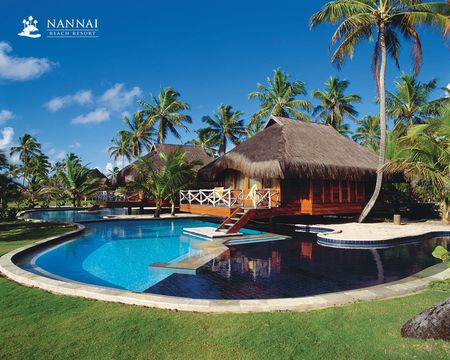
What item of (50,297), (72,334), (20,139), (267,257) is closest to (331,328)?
(72,334)

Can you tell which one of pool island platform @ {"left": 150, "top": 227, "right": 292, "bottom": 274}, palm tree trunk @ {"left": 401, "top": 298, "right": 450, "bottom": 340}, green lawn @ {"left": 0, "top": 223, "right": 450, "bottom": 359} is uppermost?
palm tree trunk @ {"left": 401, "top": 298, "right": 450, "bottom": 340}

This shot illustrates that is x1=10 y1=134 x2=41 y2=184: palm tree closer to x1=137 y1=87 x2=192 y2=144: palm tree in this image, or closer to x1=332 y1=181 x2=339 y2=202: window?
x1=137 y1=87 x2=192 y2=144: palm tree

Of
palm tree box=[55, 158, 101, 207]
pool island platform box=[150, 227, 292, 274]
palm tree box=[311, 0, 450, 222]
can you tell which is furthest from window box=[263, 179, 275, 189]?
palm tree box=[55, 158, 101, 207]

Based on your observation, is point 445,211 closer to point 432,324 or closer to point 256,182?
point 256,182

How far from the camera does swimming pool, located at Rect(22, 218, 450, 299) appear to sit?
5891 mm

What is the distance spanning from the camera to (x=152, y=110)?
3075cm

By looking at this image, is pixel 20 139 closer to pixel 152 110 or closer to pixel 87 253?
pixel 152 110

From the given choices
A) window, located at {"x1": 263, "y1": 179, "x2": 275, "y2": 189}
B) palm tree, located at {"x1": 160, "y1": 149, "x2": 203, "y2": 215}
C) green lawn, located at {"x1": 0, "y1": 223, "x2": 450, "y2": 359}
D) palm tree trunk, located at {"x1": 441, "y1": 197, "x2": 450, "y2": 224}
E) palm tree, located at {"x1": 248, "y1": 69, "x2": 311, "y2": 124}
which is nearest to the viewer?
green lawn, located at {"x1": 0, "y1": 223, "x2": 450, "y2": 359}

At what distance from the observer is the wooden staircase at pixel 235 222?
11.8 m

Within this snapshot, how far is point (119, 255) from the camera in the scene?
941cm

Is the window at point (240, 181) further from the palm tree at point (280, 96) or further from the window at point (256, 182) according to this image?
the palm tree at point (280, 96)

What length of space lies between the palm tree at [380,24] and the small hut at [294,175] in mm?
1582

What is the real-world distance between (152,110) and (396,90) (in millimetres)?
21981

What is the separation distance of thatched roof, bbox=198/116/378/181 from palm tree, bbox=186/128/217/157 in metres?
12.2
